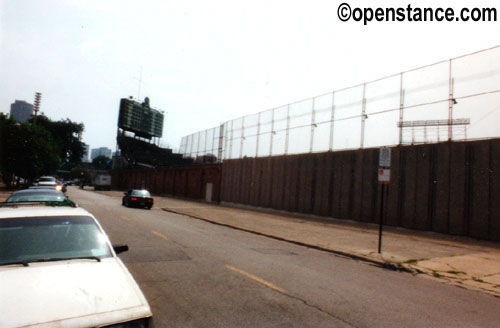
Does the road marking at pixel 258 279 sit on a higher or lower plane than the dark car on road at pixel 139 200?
lower

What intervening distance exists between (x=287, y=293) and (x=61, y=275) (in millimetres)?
3682

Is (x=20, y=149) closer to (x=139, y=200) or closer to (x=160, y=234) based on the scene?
(x=139, y=200)

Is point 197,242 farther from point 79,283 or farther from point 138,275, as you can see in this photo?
point 79,283

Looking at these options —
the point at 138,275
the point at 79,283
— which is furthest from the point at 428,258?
the point at 79,283

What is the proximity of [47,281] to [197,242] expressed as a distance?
766 centimetres

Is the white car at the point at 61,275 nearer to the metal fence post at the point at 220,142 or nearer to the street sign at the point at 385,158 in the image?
the street sign at the point at 385,158

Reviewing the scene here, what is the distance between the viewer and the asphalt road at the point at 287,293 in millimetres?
4581

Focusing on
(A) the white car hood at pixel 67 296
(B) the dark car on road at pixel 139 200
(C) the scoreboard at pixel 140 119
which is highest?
(C) the scoreboard at pixel 140 119

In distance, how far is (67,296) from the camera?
284cm

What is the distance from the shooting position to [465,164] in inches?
642

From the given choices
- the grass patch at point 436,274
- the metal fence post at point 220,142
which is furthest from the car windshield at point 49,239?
the metal fence post at point 220,142

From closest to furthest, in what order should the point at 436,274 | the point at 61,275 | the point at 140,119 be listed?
1. the point at 61,275
2. the point at 436,274
3. the point at 140,119

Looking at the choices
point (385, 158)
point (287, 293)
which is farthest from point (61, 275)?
point (385, 158)

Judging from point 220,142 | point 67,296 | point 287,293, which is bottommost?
point 287,293
